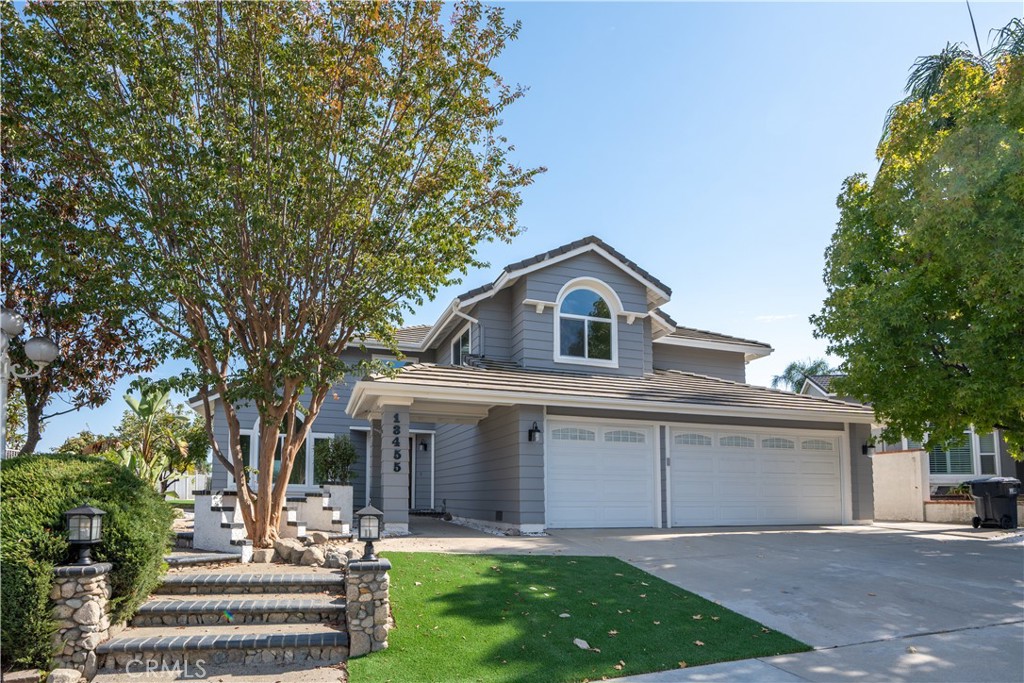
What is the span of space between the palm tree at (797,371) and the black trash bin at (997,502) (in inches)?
1040

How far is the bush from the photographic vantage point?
598 cm

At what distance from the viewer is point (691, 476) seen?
51.1ft

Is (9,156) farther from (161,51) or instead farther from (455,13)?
(455,13)

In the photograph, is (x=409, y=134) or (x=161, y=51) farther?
(x=409, y=134)

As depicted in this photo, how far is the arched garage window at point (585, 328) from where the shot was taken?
1619 centimetres

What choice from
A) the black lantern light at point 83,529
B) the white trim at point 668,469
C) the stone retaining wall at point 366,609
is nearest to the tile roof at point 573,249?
the white trim at point 668,469

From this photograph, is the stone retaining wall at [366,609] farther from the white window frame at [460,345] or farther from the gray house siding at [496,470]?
the white window frame at [460,345]

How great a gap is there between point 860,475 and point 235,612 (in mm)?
15105

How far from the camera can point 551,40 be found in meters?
11.4

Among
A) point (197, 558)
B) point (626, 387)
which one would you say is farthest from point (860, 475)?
point (197, 558)

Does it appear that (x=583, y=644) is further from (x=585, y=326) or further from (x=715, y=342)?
(x=715, y=342)

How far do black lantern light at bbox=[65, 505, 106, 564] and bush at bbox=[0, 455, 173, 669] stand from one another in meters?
0.12

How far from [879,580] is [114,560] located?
937cm

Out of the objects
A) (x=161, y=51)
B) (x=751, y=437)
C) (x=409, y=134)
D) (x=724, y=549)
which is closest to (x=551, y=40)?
(x=409, y=134)
